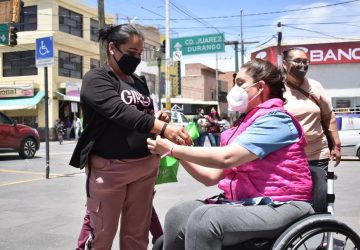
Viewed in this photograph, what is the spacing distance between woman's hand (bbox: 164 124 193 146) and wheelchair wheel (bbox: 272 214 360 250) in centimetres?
75

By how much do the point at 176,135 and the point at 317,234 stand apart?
37.7 inches

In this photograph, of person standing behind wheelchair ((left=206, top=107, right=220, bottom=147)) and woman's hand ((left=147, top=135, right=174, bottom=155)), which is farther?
person standing behind wheelchair ((left=206, top=107, right=220, bottom=147))

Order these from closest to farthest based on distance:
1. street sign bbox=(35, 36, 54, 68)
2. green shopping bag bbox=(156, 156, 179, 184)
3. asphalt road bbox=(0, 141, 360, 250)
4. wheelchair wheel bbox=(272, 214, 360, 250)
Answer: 1. wheelchair wheel bbox=(272, 214, 360, 250)
2. green shopping bag bbox=(156, 156, 179, 184)
3. asphalt road bbox=(0, 141, 360, 250)
4. street sign bbox=(35, 36, 54, 68)

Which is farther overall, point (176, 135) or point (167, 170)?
point (167, 170)

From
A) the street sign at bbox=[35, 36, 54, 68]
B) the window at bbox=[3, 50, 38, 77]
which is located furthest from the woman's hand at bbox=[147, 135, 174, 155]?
the window at bbox=[3, 50, 38, 77]

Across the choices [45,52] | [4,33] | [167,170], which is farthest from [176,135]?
[4,33]

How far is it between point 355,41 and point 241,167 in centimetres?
2680

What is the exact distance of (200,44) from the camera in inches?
911

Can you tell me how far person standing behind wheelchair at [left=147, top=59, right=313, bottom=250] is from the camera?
2.55 m

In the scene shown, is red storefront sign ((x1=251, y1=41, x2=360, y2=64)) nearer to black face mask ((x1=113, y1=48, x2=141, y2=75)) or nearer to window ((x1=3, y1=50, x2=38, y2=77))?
window ((x1=3, y1=50, x2=38, y2=77))

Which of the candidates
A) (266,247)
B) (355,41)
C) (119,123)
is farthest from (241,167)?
(355,41)

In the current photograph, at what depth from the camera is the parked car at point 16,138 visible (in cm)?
1449

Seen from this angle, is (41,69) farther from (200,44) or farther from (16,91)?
(200,44)

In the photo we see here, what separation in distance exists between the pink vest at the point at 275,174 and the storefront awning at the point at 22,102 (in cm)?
2960
